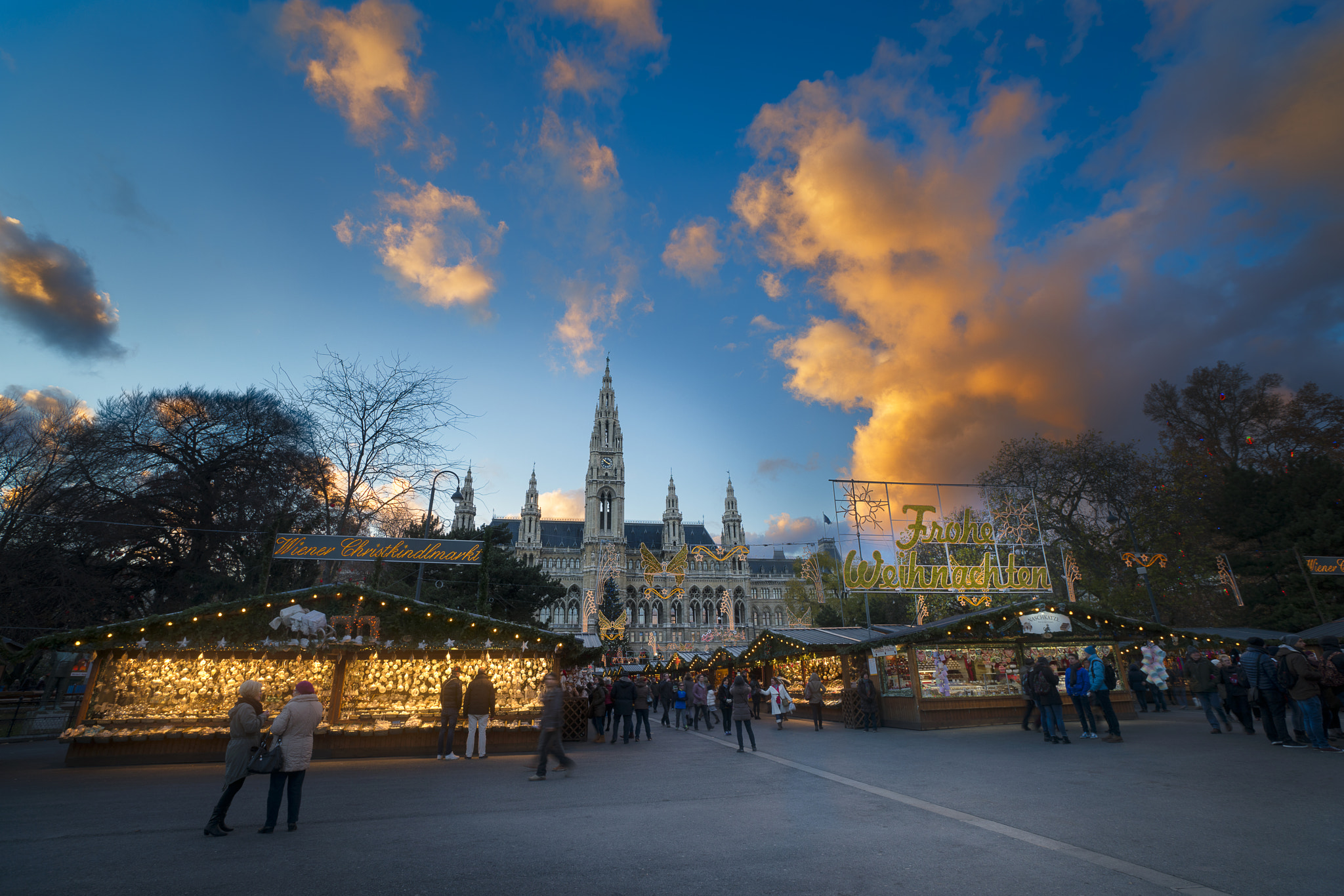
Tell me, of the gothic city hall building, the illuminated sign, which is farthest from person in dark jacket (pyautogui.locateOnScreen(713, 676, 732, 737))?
the gothic city hall building

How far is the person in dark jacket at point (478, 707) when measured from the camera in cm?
1250

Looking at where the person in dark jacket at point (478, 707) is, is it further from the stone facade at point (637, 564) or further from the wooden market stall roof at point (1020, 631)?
the stone facade at point (637, 564)

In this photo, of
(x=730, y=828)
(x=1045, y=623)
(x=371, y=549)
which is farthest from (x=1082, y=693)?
(x=371, y=549)

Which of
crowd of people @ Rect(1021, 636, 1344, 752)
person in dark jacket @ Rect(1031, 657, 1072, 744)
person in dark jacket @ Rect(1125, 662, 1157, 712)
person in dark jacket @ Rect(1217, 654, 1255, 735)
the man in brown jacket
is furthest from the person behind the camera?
person in dark jacket @ Rect(1125, 662, 1157, 712)

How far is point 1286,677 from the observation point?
982cm

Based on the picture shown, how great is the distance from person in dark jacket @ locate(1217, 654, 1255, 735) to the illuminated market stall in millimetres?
14531

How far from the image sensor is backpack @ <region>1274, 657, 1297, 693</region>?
9688 mm

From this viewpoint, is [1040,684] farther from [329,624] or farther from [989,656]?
[329,624]

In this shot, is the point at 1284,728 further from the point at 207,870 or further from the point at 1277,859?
the point at 207,870

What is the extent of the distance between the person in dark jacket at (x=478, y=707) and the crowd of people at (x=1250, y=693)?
37.9 feet

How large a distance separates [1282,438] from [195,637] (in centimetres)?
4503

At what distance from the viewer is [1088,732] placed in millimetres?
12367

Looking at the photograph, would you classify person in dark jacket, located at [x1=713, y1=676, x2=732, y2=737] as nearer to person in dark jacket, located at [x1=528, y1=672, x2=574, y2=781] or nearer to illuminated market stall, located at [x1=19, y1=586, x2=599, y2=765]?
illuminated market stall, located at [x1=19, y1=586, x2=599, y2=765]

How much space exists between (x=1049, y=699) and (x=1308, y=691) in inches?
151
